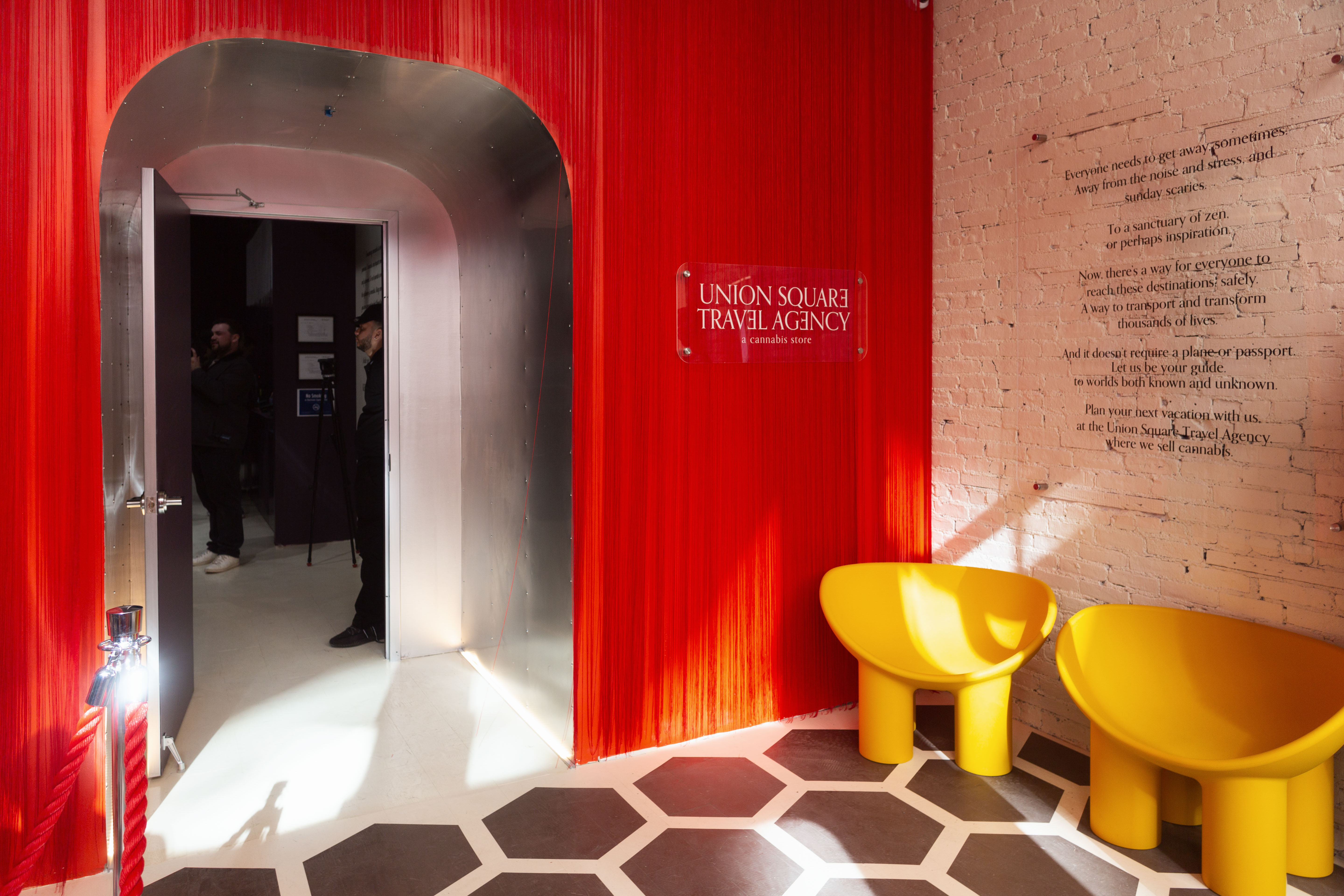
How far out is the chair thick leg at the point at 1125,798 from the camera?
251cm

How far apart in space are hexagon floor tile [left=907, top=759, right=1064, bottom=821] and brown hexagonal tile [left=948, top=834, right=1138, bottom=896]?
0.13 metres

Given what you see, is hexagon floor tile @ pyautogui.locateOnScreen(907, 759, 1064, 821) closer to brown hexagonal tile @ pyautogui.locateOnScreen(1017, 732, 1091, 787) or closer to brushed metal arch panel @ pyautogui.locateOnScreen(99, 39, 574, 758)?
brown hexagonal tile @ pyautogui.locateOnScreen(1017, 732, 1091, 787)

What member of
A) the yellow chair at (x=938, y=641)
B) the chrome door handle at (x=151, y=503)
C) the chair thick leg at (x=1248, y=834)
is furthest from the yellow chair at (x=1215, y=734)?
the chrome door handle at (x=151, y=503)

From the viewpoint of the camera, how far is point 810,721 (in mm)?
3510

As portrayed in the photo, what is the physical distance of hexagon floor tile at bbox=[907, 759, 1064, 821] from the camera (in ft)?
8.99

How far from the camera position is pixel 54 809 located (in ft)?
6.40

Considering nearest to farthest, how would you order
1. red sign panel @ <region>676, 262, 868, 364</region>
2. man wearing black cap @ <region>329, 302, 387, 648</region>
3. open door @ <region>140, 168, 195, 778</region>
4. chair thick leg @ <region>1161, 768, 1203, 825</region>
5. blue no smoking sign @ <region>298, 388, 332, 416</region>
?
chair thick leg @ <region>1161, 768, 1203, 825</region> < open door @ <region>140, 168, 195, 778</region> < red sign panel @ <region>676, 262, 868, 364</region> < man wearing black cap @ <region>329, 302, 387, 648</region> < blue no smoking sign @ <region>298, 388, 332, 416</region>

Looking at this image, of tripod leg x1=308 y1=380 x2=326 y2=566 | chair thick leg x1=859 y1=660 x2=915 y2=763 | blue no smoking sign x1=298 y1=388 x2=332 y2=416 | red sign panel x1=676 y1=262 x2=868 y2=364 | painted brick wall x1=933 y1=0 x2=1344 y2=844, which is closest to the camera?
painted brick wall x1=933 y1=0 x2=1344 y2=844

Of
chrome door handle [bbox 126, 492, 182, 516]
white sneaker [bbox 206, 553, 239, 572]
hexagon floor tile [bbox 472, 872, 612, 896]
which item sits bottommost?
hexagon floor tile [bbox 472, 872, 612, 896]

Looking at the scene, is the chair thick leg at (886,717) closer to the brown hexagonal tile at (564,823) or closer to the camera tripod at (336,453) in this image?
the brown hexagonal tile at (564,823)

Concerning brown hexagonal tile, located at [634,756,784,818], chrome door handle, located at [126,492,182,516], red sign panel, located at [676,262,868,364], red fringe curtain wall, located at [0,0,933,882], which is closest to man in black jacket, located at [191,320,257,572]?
chrome door handle, located at [126,492,182,516]

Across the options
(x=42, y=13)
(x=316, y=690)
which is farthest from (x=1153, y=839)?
(x=42, y=13)

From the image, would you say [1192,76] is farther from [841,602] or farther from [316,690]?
[316,690]

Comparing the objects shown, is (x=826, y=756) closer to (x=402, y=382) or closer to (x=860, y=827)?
(x=860, y=827)
